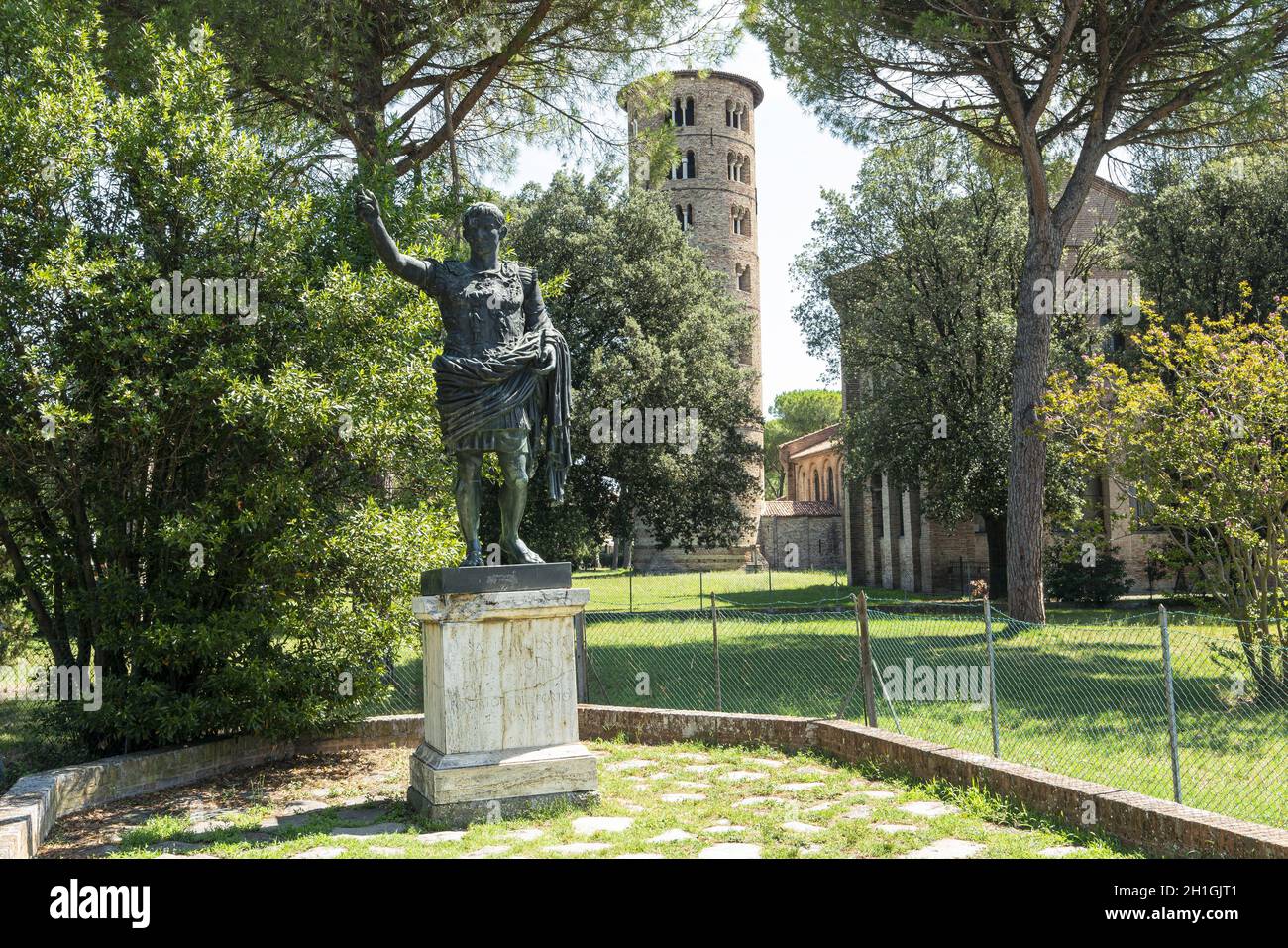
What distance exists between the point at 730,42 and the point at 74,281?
977 centimetres

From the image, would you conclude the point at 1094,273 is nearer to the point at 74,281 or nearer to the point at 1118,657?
the point at 1118,657

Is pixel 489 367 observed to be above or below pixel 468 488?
above

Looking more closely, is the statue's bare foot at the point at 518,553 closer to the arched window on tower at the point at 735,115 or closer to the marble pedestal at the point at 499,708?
the marble pedestal at the point at 499,708

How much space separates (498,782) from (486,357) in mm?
2589

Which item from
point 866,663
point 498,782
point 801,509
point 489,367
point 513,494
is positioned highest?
point 489,367

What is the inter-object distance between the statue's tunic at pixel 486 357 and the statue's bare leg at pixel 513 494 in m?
0.08

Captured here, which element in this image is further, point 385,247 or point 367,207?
point 385,247

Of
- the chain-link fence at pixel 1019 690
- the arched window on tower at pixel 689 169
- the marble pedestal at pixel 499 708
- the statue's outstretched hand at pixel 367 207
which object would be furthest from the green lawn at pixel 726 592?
the arched window on tower at pixel 689 169

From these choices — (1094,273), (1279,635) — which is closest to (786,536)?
(1094,273)

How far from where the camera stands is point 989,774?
19.9 feet

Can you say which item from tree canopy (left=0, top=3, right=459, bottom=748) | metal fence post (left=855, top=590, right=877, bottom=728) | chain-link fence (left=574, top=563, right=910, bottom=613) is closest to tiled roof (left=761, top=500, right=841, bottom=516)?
chain-link fence (left=574, top=563, right=910, bottom=613)

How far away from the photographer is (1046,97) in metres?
14.5
